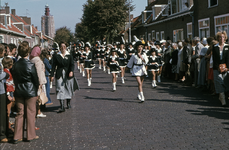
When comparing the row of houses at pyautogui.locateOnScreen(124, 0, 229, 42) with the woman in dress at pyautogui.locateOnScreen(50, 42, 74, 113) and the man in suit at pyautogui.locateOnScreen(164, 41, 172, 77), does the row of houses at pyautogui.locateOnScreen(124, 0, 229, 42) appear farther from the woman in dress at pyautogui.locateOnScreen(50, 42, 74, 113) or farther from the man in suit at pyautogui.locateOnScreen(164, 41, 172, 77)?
the woman in dress at pyautogui.locateOnScreen(50, 42, 74, 113)

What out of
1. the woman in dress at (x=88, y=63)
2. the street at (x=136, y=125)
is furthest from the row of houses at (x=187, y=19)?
the street at (x=136, y=125)

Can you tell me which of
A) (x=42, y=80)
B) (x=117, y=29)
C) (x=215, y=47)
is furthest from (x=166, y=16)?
(x=42, y=80)

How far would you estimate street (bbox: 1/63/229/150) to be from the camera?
18.4 feet

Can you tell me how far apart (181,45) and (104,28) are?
29981 mm

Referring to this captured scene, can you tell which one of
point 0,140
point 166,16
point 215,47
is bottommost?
point 0,140

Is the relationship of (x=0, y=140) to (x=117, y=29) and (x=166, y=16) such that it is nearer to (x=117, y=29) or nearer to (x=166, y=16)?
(x=166, y=16)

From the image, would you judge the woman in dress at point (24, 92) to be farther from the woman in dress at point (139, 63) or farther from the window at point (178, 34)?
the window at point (178, 34)

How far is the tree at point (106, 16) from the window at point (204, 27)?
70.1 ft

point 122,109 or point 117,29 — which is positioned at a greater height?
point 117,29

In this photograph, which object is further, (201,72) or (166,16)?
(166,16)

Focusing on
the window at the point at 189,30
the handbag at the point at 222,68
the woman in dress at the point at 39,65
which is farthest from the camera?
the window at the point at 189,30

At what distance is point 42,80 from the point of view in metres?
7.54

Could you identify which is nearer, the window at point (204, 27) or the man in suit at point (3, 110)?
the man in suit at point (3, 110)

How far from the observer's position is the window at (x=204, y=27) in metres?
22.9
